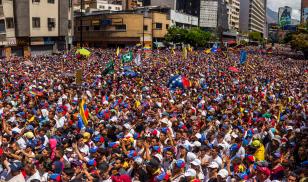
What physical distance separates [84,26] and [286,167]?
222 ft

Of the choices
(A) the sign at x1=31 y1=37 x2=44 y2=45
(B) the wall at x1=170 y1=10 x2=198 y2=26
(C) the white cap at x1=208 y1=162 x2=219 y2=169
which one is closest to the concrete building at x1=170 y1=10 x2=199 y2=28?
(B) the wall at x1=170 y1=10 x2=198 y2=26

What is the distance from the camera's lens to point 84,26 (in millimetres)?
71875

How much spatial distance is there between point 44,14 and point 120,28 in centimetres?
2220

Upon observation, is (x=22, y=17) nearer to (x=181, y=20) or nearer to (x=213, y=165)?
(x=213, y=165)

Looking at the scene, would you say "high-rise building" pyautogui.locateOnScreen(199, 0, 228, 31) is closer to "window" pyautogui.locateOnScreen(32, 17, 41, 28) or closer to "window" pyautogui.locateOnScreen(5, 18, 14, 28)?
"window" pyautogui.locateOnScreen(32, 17, 41, 28)

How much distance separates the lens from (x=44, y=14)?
1816 inches

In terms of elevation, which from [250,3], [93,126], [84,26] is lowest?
[93,126]

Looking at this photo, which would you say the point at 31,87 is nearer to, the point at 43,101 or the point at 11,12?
the point at 43,101

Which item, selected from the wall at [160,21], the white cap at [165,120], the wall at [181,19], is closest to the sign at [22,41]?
the wall at [160,21]

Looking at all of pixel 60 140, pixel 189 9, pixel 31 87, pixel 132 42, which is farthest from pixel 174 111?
pixel 189 9

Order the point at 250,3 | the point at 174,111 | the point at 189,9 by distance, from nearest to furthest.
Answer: the point at 174,111, the point at 189,9, the point at 250,3

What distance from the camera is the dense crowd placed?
6.96 m

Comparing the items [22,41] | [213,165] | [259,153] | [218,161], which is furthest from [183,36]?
[213,165]

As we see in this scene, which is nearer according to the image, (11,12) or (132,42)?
(11,12)
